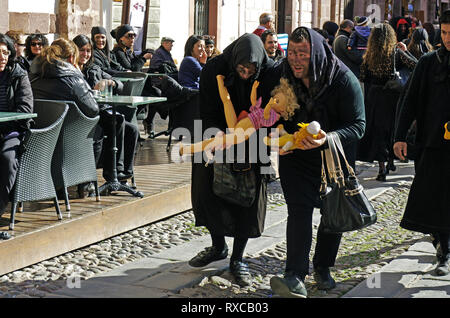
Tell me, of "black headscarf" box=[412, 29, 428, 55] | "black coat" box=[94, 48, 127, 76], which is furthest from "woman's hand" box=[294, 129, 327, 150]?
"black headscarf" box=[412, 29, 428, 55]

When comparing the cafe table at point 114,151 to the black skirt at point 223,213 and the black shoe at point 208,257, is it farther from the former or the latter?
the black skirt at point 223,213

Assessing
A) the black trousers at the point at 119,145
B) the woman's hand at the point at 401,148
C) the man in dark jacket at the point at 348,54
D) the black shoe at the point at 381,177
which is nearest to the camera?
the woman's hand at the point at 401,148

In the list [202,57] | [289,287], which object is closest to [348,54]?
[202,57]

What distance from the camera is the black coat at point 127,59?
39.8 ft

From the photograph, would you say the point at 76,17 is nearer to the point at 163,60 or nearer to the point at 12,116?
the point at 163,60

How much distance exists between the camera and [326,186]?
510 centimetres

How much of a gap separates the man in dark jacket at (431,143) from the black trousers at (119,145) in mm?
2971

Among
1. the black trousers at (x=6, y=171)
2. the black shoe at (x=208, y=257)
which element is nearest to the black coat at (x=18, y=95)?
the black trousers at (x=6, y=171)

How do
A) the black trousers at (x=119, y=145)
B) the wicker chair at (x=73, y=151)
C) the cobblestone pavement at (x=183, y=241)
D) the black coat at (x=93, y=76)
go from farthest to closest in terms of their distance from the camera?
the black coat at (x=93, y=76), the black trousers at (x=119, y=145), the wicker chair at (x=73, y=151), the cobblestone pavement at (x=183, y=241)

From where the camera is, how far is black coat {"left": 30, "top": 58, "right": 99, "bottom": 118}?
7.24 m

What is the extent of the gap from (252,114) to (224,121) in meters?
0.36

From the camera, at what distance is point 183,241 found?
7.00m

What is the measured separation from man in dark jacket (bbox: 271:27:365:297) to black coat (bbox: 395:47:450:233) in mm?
823

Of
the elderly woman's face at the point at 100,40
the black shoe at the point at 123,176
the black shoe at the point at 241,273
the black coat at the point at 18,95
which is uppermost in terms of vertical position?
the elderly woman's face at the point at 100,40
